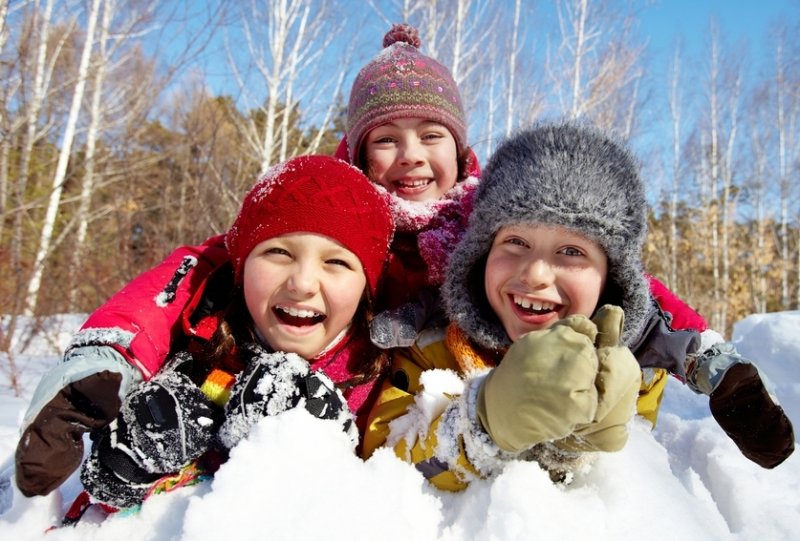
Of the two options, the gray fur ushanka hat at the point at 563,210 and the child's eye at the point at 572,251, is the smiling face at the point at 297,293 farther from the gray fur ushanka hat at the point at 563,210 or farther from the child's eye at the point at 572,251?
the child's eye at the point at 572,251

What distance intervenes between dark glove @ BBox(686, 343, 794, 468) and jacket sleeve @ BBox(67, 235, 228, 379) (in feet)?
4.54

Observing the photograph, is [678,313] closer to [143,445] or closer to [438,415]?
[438,415]

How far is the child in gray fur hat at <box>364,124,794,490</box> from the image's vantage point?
3.18 feet

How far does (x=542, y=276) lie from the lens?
4.00ft

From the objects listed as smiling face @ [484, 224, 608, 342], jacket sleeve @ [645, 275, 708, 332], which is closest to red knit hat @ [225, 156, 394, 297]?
smiling face @ [484, 224, 608, 342]

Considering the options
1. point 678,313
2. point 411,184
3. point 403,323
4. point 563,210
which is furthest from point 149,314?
point 678,313

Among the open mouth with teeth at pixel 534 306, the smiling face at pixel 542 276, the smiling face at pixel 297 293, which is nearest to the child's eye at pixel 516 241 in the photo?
the smiling face at pixel 542 276

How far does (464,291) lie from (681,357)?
0.58m

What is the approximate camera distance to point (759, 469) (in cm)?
146

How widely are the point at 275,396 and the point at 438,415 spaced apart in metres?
0.36

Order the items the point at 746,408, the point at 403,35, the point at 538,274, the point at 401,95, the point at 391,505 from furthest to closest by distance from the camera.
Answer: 1. the point at 403,35
2. the point at 401,95
3. the point at 746,408
4. the point at 538,274
5. the point at 391,505

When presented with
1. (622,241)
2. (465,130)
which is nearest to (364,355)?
(622,241)

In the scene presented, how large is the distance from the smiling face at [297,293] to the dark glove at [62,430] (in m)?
0.37

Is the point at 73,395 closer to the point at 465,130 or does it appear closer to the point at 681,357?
the point at 681,357
